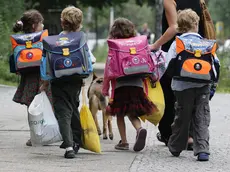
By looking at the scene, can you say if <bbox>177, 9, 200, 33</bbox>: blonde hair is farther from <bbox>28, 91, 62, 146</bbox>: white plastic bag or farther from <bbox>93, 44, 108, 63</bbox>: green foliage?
<bbox>93, 44, 108, 63</bbox>: green foliage

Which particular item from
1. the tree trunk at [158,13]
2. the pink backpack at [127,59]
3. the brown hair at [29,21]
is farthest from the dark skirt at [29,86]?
the tree trunk at [158,13]

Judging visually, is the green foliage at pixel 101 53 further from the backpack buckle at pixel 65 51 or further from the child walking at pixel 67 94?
the backpack buckle at pixel 65 51

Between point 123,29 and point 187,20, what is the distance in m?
0.78

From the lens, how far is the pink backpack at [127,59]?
329 inches

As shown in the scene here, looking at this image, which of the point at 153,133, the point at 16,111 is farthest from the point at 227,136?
the point at 16,111

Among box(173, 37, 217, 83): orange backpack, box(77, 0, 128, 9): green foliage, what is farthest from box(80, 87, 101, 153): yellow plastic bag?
box(77, 0, 128, 9): green foliage

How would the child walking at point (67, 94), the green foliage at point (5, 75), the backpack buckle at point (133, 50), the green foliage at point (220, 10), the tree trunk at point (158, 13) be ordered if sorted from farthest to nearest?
1. the green foliage at point (220, 10)
2. the tree trunk at point (158, 13)
3. the green foliage at point (5, 75)
4. the backpack buckle at point (133, 50)
5. the child walking at point (67, 94)

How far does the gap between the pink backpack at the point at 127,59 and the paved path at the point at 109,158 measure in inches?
36.4

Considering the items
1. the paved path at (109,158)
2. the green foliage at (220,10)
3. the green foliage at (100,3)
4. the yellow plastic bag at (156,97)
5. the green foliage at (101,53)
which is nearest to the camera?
the paved path at (109,158)

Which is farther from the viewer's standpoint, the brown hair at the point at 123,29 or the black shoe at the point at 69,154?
the brown hair at the point at 123,29

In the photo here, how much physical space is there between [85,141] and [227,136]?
2.57 meters

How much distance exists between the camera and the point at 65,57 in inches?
322

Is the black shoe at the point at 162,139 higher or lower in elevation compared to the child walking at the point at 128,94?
lower

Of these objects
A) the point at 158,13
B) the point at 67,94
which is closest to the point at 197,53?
the point at 67,94
